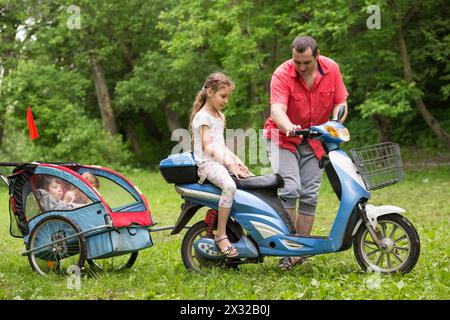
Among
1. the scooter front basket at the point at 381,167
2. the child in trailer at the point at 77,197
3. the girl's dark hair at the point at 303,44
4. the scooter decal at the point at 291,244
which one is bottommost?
the scooter decal at the point at 291,244

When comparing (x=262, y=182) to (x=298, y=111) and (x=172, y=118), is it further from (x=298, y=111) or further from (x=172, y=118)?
(x=172, y=118)

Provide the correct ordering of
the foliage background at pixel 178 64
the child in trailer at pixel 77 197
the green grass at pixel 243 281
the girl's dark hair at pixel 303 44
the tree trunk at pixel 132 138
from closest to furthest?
the green grass at pixel 243 281, the girl's dark hair at pixel 303 44, the child in trailer at pixel 77 197, the foliage background at pixel 178 64, the tree trunk at pixel 132 138

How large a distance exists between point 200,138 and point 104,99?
21.2 m

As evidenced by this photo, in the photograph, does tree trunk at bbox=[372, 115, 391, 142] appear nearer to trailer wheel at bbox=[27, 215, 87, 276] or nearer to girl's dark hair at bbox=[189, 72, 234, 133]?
Answer: girl's dark hair at bbox=[189, 72, 234, 133]

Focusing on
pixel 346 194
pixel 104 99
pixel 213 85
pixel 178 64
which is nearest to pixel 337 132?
pixel 346 194

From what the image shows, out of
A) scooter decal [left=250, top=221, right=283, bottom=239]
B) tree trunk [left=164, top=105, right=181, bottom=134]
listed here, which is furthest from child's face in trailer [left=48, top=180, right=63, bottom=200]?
tree trunk [left=164, top=105, right=181, bottom=134]

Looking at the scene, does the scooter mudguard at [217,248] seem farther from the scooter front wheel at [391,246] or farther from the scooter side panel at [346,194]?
the scooter front wheel at [391,246]

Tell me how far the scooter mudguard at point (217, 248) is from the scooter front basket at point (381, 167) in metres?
0.95

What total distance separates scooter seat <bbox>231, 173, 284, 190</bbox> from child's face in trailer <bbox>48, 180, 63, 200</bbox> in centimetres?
A: 136

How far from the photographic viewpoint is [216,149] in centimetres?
581

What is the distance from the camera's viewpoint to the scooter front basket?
538 cm

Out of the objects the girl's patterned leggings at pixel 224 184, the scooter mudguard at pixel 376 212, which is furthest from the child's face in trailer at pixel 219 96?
the scooter mudguard at pixel 376 212

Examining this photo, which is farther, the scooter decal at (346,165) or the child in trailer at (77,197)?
the child in trailer at (77,197)

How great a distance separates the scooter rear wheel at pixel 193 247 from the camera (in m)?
5.96
